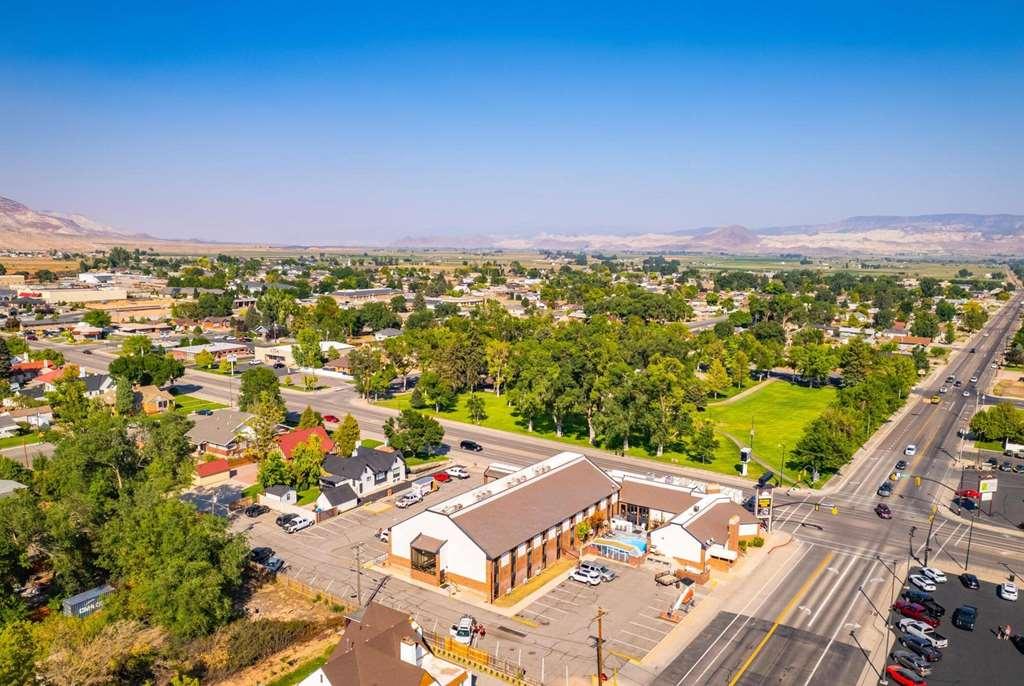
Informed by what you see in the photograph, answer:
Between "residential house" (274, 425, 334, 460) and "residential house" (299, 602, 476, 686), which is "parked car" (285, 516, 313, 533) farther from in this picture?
"residential house" (299, 602, 476, 686)

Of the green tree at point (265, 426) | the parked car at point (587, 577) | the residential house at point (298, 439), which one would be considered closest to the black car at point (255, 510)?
the green tree at point (265, 426)

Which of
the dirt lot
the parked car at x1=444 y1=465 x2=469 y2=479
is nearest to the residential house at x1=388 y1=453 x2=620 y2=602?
the parked car at x1=444 y1=465 x2=469 y2=479

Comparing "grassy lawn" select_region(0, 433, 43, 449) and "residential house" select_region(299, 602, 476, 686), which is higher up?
"residential house" select_region(299, 602, 476, 686)

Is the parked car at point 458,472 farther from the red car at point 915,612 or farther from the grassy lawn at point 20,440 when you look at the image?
the grassy lawn at point 20,440

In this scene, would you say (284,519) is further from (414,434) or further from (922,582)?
(922,582)

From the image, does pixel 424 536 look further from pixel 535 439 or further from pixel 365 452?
pixel 535 439

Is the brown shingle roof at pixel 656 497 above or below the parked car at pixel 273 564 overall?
above

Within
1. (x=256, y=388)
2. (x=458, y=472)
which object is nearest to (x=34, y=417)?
(x=256, y=388)
